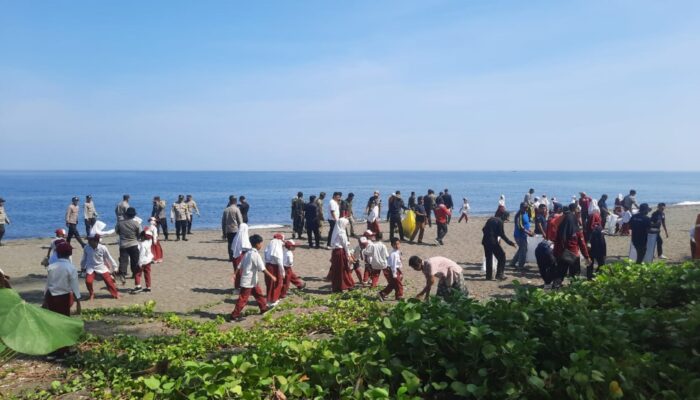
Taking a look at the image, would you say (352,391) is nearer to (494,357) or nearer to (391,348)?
(391,348)

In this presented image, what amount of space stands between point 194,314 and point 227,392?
7.22 m

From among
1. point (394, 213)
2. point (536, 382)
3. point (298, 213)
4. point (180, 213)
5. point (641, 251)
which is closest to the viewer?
point (536, 382)

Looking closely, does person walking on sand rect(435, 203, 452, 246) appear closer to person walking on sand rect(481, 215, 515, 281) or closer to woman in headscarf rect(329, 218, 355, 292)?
person walking on sand rect(481, 215, 515, 281)

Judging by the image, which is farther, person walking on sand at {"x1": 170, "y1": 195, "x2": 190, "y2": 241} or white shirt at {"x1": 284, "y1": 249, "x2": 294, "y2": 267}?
person walking on sand at {"x1": 170, "y1": 195, "x2": 190, "y2": 241}

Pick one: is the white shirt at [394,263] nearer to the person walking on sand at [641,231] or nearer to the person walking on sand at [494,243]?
the person walking on sand at [494,243]

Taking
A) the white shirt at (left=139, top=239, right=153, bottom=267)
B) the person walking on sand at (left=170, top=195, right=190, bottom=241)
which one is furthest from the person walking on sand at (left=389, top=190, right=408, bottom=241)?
the white shirt at (left=139, top=239, right=153, bottom=267)

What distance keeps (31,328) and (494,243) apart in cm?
1152

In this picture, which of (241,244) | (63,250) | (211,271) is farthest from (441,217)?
(63,250)

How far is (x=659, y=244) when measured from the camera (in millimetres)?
15453

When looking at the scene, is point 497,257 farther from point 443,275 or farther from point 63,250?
point 63,250

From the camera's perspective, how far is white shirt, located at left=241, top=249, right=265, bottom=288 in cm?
958

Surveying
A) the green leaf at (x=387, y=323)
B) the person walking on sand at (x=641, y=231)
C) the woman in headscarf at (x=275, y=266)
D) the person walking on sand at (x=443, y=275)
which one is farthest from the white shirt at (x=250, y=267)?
the person walking on sand at (x=641, y=231)

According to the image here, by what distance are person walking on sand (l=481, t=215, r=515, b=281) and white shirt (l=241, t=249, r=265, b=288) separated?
19.3 feet

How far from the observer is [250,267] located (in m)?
9.59
